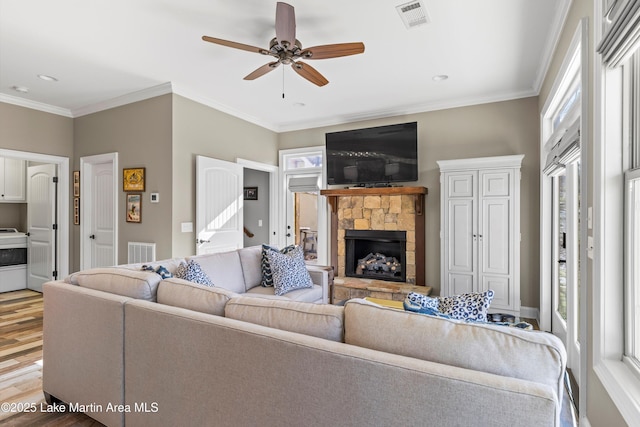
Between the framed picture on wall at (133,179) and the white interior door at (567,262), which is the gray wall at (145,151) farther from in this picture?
the white interior door at (567,262)

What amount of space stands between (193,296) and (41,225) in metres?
4.98

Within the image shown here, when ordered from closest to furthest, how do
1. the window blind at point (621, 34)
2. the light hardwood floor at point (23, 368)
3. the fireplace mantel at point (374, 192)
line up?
1. the window blind at point (621, 34)
2. the light hardwood floor at point (23, 368)
3. the fireplace mantel at point (374, 192)

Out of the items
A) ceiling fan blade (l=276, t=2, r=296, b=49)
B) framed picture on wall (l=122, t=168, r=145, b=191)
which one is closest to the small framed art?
framed picture on wall (l=122, t=168, r=145, b=191)

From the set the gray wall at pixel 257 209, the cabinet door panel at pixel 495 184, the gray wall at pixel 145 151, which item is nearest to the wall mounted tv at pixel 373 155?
the cabinet door panel at pixel 495 184

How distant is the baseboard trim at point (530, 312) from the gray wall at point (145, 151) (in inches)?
169

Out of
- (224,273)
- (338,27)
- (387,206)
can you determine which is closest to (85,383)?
(224,273)

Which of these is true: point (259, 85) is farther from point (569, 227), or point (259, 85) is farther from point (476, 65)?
point (569, 227)

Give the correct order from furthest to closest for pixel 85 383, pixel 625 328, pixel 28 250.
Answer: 1. pixel 28 250
2. pixel 85 383
3. pixel 625 328

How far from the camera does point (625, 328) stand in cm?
152

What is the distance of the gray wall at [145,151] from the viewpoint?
12.9 feet

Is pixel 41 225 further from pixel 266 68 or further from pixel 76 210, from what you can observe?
pixel 266 68

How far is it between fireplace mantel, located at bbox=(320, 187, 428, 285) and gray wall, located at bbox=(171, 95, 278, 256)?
1.59 m

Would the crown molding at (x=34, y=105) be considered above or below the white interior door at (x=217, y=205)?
above

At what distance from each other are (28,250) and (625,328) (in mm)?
7154
